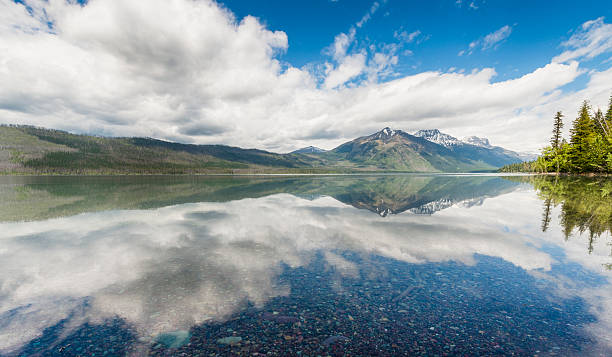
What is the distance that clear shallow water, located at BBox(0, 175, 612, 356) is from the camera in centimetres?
781

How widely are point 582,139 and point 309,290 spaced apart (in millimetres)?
116866

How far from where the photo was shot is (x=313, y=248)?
685 inches

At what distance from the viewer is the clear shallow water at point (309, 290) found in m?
7.81

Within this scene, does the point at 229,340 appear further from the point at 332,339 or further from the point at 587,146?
the point at 587,146

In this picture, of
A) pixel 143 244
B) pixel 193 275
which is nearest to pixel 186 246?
pixel 143 244

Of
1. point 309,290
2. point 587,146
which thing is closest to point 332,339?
point 309,290

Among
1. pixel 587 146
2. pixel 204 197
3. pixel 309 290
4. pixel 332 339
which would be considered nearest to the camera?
pixel 332 339

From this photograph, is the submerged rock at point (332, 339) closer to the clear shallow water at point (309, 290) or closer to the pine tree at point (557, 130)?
the clear shallow water at point (309, 290)

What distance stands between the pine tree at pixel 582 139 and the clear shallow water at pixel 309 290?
89.0 m

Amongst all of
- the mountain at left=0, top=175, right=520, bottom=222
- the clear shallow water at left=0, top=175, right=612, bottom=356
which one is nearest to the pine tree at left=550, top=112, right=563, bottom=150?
the mountain at left=0, top=175, right=520, bottom=222

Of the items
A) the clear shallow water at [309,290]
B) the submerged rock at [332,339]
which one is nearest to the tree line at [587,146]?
the clear shallow water at [309,290]

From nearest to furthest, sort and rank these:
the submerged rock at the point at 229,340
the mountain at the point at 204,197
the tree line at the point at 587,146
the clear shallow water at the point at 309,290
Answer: the submerged rock at the point at 229,340 → the clear shallow water at the point at 309,290 → the mountain at the point at 204,197 → the tree line at the point at 587,146

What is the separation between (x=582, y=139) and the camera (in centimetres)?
8381

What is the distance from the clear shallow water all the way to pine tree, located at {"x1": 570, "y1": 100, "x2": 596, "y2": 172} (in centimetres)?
8899
